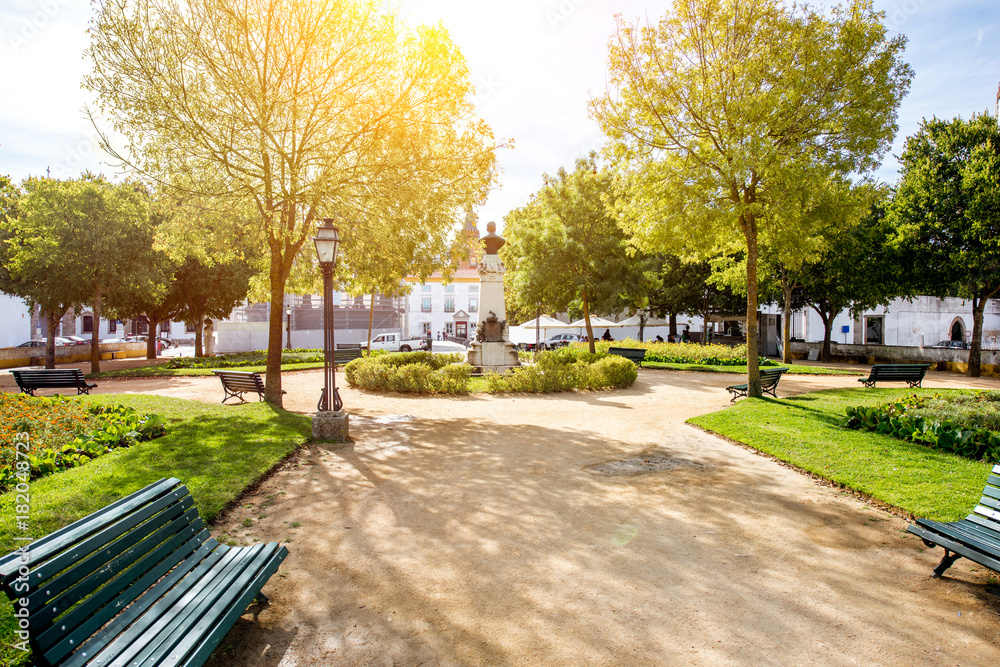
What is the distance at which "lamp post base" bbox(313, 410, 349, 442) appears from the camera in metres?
8.45

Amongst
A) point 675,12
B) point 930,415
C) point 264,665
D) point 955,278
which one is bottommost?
point 264,665

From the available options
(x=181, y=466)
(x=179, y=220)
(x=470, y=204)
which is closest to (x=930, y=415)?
(x=470, y=204)

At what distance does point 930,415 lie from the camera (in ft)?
25.5

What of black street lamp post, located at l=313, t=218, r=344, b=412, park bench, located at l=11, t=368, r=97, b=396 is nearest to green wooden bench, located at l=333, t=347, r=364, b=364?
park bench, located at l=11, t=368, r=97, b=396

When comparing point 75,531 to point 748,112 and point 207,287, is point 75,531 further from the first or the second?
point 207,287

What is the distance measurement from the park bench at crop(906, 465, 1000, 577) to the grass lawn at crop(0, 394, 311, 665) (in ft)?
18.3

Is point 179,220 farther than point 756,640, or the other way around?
point 179,220

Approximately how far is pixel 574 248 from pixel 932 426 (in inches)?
652

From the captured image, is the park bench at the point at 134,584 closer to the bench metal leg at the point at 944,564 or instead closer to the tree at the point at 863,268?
the bench metal leg at the point at 944,564

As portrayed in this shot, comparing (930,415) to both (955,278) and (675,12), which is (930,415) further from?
(955,278)

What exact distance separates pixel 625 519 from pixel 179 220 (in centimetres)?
1041

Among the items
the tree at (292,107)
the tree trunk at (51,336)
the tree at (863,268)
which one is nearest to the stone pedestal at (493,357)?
the tree at (292,107)

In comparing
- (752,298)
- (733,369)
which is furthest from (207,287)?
(752,298)

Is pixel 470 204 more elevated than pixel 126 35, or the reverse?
pixel 126 35
